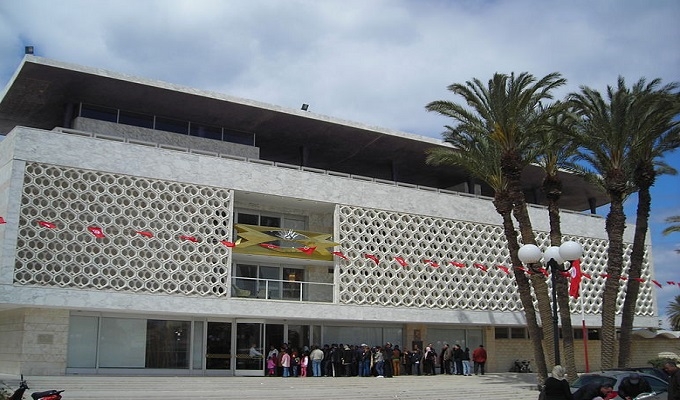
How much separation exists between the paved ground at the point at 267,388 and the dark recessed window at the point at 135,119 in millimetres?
11155

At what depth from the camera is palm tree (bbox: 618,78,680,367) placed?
80.1 ft

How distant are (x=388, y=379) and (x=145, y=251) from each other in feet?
34.4

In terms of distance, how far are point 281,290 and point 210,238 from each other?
3738 mm

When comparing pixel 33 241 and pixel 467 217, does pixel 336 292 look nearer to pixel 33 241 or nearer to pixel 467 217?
pixel 467 217

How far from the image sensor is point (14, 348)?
23984 millimetres

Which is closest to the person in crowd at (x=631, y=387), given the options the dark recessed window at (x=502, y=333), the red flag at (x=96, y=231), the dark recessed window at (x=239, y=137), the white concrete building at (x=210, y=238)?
the white concrete building at (x=210, y=238)

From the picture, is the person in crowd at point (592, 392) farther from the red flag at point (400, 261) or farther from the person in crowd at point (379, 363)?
the red flag at point (400, 261)

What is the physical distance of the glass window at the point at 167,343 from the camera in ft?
85.6

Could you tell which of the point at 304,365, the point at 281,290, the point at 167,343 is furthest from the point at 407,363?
the point at 167,343

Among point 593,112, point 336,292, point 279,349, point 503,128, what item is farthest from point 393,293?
point 593,112

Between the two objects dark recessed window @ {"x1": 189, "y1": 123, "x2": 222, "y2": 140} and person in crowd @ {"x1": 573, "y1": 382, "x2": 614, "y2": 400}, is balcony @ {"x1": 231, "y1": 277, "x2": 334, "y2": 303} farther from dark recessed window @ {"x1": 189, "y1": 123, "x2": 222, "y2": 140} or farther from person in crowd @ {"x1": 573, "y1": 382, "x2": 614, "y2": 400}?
person in crowd @ {"x1": 573, "y1": 382, "x2": 614, "y2": 400}

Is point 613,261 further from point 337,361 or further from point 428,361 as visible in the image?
point 337,361

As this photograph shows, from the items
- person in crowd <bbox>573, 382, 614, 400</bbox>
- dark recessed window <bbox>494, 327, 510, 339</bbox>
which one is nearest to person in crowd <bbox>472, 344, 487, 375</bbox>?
dark recessed window <bbox>494, 327, 510, 339</bbox>

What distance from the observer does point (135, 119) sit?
29.5 meters
